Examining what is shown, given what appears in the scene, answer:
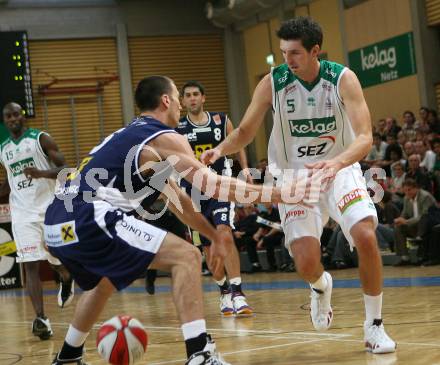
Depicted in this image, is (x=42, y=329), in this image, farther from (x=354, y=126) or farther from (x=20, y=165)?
(x=354, y=126)

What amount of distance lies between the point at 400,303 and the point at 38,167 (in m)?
3.89

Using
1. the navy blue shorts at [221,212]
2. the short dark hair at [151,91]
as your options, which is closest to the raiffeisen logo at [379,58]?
the navy blue shorts at [221,212]

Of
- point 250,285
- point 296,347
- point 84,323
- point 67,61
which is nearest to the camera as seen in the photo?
point 84,323

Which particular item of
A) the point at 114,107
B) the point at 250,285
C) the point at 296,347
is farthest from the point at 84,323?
the point at 114,107

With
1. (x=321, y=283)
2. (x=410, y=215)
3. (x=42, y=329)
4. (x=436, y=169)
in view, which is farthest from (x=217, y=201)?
(x=436, y=169)

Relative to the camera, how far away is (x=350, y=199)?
5.82 m

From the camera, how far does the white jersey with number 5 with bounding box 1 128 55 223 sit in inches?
350

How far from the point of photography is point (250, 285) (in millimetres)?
12727

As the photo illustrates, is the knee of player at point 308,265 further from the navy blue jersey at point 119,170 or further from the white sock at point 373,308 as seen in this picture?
the navy blue jersey at point 119,170

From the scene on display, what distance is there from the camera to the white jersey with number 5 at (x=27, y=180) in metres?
8.90

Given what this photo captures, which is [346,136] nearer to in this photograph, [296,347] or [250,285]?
[296,347]

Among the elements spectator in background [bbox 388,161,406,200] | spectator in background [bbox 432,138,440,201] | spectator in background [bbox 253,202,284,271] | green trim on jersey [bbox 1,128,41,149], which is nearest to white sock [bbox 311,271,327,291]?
green trim on jersey [bbox 1,128,41,149]

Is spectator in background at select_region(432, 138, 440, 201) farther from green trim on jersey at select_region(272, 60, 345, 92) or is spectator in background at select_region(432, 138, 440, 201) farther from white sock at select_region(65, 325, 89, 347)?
white sock at select_region(65, 325, 89, 347)

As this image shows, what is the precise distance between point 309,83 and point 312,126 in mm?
305
